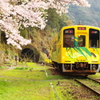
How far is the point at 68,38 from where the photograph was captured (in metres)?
11.9

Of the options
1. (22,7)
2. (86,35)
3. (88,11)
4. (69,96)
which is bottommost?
(69,96)

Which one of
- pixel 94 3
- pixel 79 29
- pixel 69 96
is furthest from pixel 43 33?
pixel 94 3

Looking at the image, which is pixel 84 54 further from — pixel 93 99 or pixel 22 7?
pixel 93 99

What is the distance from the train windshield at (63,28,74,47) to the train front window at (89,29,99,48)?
1.14 m

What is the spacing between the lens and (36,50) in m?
40.0

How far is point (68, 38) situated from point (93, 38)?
5.14ft

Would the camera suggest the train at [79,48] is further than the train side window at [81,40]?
No

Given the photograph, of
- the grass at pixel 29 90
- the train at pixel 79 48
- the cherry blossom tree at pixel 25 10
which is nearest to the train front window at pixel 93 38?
the train at pixel 79 48

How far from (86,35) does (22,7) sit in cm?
465

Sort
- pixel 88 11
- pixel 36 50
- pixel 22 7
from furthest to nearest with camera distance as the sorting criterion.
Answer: pixel 88 11, pixel 36 50, pixel 22 7

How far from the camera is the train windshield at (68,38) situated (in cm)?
1181

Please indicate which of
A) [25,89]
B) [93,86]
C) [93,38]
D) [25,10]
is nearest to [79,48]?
[93,38]

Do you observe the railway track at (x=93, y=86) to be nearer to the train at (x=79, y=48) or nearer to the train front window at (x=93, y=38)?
the train at (x=79, y=48)

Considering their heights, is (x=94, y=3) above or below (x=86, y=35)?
above
